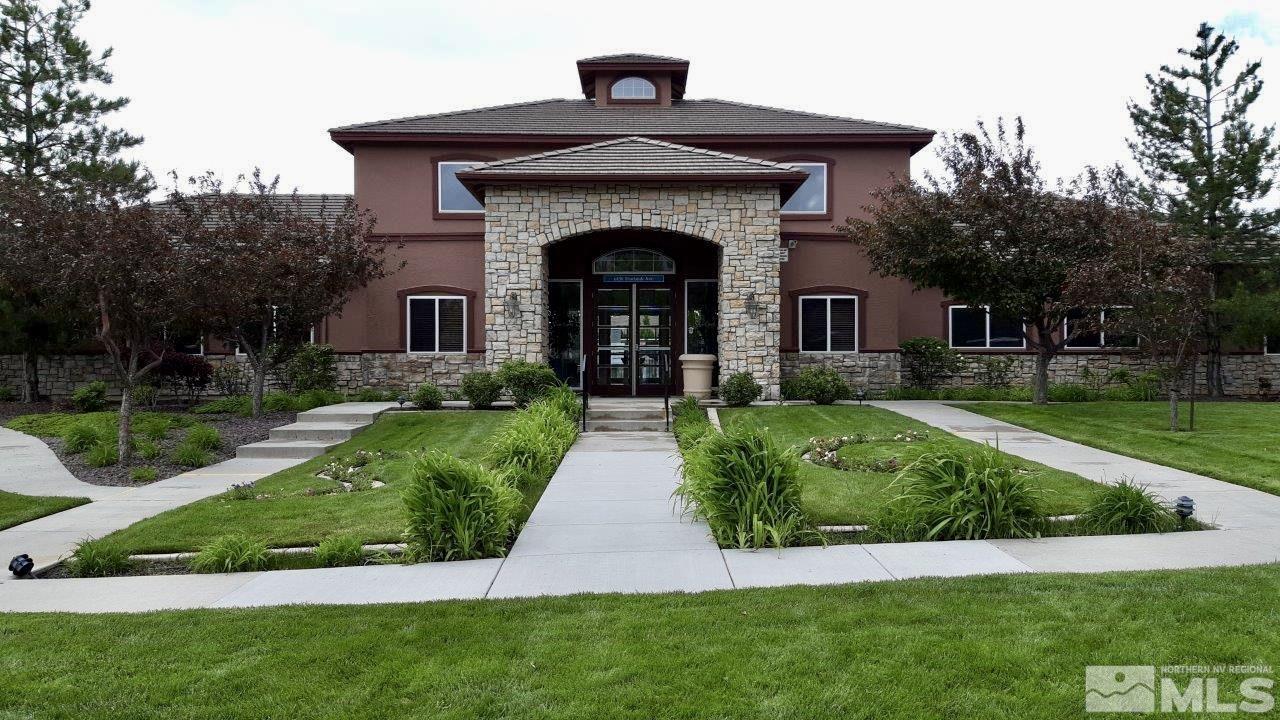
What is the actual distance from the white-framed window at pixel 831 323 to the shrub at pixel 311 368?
10990 mm

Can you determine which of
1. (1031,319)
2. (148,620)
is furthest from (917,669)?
(1031,319)

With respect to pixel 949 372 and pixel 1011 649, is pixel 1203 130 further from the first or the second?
pixel 1011 649

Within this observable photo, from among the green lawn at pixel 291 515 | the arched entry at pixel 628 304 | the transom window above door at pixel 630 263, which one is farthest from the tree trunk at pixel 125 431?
the transom window above door at pixel 630 263

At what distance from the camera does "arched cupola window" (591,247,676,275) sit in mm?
19078

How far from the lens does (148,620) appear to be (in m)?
4.83

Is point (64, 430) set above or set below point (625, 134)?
below

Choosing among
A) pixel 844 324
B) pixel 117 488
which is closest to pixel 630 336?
pixel 844 324

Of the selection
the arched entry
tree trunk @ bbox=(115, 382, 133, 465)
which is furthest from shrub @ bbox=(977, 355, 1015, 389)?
tree trunk @ bbox=(115, 382, 133, 465)

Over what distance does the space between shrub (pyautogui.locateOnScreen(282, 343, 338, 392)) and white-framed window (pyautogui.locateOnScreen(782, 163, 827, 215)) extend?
37.3ft

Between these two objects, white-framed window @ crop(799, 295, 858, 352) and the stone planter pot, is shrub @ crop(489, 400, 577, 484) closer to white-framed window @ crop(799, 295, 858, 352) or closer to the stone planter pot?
the stone planter pot

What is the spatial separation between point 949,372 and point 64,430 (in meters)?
18.3

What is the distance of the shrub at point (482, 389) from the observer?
16078mm

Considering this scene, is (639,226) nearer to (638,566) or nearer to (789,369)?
(789,369)

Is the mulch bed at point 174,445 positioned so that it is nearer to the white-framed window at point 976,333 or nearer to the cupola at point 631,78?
the cupola at point 631,78
